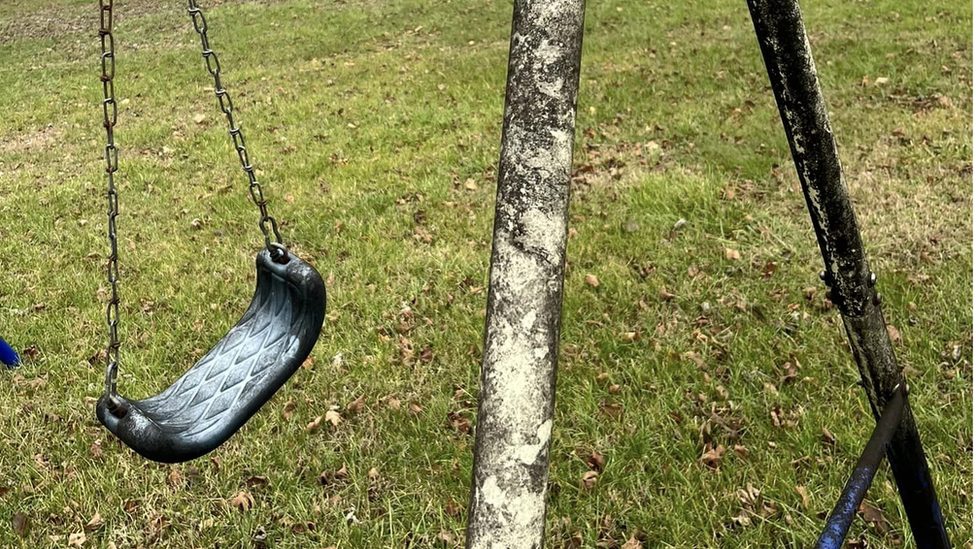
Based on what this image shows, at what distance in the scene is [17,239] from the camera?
546cm

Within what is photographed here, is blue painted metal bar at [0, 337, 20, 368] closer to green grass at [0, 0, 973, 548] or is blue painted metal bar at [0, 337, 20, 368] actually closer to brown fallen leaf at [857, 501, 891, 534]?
green grass at [0, 0, 973, 548]

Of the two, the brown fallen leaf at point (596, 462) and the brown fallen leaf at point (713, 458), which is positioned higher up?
the brown fallen leaf at point (713, 458)

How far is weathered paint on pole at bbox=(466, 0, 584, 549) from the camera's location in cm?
89

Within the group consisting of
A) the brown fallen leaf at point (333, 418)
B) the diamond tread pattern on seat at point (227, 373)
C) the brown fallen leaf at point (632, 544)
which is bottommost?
the brown fallen leaf at point (333, 418)

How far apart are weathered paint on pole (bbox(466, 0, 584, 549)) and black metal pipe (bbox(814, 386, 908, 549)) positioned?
0.81m

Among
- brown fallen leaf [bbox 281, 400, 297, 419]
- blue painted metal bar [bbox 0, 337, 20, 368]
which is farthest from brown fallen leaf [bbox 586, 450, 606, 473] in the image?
blue painted metal bar [bbox 0, 337, 20, 368]

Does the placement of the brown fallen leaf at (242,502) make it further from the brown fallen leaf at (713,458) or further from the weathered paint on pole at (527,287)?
the weathered paint on pole at (527,287)

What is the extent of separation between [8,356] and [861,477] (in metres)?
3.83

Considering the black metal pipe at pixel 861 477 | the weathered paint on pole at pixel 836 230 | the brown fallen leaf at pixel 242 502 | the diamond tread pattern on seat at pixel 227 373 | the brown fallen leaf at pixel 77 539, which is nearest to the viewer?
the weathered paint on pole at pixel 836 230

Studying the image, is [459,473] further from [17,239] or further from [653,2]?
[653,2]

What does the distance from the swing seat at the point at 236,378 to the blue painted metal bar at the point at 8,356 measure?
2.50 meters

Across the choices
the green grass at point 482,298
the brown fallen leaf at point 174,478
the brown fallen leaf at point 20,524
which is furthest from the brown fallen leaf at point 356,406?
the brown fallen leaf at point 20,524

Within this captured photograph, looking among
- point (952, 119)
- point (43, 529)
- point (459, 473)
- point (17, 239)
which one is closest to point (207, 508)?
point (43, 529)

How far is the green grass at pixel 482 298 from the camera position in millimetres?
2775
